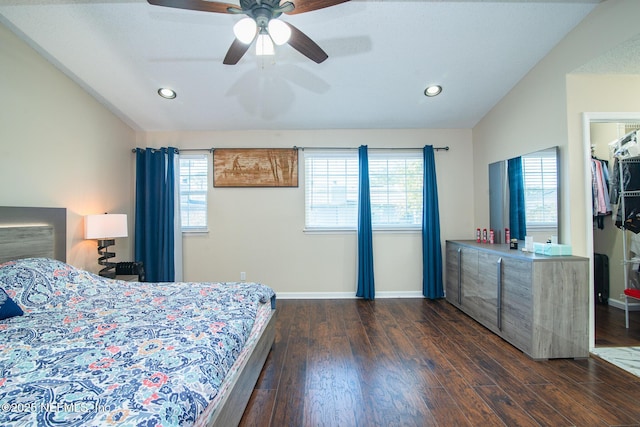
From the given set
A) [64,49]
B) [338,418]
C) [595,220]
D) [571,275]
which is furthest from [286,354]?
[595,220]

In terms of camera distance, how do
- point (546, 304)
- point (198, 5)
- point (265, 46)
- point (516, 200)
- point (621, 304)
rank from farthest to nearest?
point (621, 304) < point (516, 200) < point (546, 304) < point (265, 46) < point (198, 5)

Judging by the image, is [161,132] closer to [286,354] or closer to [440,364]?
[286,354]

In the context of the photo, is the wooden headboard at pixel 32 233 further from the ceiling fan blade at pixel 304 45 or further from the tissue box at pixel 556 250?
the tissue box at pixel 556 250

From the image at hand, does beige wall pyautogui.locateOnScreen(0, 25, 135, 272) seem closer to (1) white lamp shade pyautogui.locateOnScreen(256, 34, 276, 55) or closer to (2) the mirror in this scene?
(1) white lamp shade pyautogui.locateOnScreen(256, 34, 276, 55)

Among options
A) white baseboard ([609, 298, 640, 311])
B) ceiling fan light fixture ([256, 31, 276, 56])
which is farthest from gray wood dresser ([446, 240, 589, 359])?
ceiling fan light fixture ([256, 31, 276, 56])

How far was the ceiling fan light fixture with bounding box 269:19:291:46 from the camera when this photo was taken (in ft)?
5.43

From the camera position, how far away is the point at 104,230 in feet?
9.59

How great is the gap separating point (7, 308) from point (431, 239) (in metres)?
4.13

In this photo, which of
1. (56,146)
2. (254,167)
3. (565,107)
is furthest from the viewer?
(254,167)

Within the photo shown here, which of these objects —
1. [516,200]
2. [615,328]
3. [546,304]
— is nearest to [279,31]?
[546,304]

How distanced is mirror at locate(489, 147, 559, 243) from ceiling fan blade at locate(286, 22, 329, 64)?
95.3 inches

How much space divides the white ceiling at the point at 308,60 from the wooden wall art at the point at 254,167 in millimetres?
414

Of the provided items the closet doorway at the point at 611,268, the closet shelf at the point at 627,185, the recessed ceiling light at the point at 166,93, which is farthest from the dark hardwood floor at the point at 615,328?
the recessed ceiling light at the point at 166,93

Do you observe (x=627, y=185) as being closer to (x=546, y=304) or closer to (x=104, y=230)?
(x=546, y=304)
